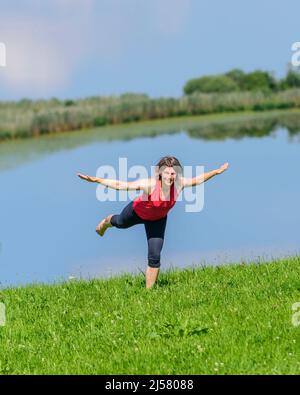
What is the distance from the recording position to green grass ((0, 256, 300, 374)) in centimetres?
988

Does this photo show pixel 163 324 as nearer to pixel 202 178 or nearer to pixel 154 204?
pixel 154 204

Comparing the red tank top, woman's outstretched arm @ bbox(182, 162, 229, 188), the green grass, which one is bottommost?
the green grass

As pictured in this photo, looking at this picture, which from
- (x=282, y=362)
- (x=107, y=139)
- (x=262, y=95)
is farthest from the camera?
(x=262, y=95)

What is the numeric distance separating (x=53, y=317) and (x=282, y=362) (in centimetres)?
414

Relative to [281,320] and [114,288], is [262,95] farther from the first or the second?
[281,320]

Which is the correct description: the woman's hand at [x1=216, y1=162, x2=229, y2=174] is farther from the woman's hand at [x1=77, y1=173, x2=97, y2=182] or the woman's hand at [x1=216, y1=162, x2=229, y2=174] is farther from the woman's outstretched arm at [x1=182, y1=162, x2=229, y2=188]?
the woman's hand at [x1=77, y1=173, x2=97, y2=182]

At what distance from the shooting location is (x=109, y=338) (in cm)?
1096

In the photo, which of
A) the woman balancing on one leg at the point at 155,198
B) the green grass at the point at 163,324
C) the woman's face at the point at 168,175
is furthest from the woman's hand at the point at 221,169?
the green grass at the point at 163,324

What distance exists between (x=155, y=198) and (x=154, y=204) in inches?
3.9

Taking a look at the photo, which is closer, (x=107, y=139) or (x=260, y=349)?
(x=260, y=349)

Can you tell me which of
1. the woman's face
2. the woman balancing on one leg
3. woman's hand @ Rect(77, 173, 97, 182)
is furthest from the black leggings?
woman's hand @ Rect(77, 173, 97, 182)

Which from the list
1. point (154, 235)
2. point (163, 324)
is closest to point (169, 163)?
point (154, 235)

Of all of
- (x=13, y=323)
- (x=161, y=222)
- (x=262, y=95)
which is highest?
(x=262, y=95)
